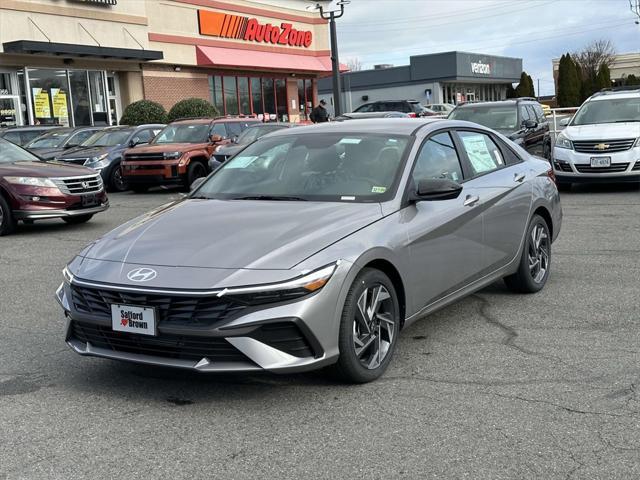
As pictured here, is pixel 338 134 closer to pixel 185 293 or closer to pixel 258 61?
pixel 185 293

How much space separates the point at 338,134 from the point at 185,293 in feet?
7.10

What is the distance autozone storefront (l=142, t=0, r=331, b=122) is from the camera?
33.5 meters

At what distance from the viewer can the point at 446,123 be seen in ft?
20.0

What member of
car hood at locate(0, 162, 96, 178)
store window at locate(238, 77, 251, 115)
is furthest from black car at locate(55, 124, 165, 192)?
store window at locate(238, 77, 251, 115)

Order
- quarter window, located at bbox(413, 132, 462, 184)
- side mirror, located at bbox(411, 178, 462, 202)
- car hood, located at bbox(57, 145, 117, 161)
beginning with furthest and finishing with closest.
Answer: car hood, located at bbox(57, 145, 117, 161) < quarter window, located at bbox(413, 132, 462, 184) < side mirror, located at bbox(411, 178, 462, 202)

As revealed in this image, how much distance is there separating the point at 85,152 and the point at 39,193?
270 inches

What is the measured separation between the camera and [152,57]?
1225 inches

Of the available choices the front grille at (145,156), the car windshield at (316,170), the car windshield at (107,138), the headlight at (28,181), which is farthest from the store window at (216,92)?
the car windshield at (316,170)

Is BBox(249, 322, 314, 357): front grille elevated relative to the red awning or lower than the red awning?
lower

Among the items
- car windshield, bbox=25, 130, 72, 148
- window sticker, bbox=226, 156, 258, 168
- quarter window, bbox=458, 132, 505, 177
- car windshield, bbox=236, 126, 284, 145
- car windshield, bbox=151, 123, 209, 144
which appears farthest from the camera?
car windshield, bbox=25, 130, 72, 148

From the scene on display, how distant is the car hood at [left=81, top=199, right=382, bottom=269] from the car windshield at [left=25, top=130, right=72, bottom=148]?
50.6 ft

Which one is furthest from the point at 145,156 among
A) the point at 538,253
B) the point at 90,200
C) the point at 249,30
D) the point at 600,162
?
the point at 249,30

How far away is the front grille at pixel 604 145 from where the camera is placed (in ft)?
45.3

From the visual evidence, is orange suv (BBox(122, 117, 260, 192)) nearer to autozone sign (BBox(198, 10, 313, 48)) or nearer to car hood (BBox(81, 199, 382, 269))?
car hood (BBox(81, 199, 382, 269))
